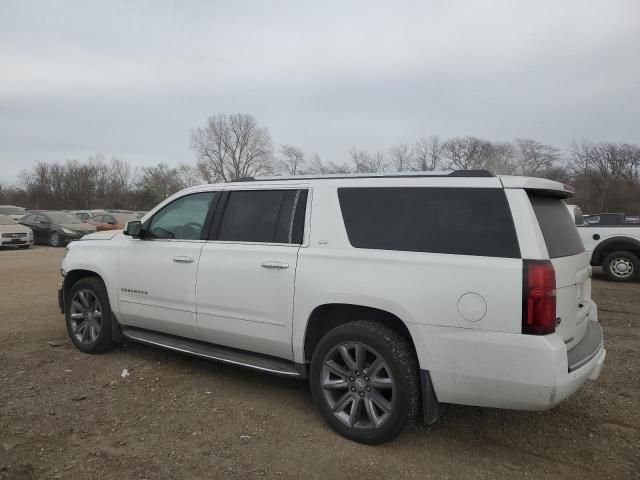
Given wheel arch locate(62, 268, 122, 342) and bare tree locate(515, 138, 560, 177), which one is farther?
bare tree locate(515, 138, 560, 177)

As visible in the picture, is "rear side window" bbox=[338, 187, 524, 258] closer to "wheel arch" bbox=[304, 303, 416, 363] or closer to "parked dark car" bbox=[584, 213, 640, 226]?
"wheel arch" bbox=[304, 303, 416, 363]

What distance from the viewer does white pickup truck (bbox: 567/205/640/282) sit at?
10625 mm

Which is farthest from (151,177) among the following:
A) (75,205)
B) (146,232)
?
(146,232)

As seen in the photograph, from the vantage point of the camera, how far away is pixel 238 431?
11.9ft

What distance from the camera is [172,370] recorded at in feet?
16.0

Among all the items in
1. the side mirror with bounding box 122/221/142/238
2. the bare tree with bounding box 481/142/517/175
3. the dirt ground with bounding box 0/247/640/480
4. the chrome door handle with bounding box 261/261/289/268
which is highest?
the bare tree with bounding box 481/142/517/175

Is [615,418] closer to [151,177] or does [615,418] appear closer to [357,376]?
[357,376]

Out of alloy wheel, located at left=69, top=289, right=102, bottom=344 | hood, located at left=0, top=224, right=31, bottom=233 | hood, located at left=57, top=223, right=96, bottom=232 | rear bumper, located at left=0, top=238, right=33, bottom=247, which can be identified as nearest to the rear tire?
alloy wheel, located at left=69, top=289, right=102, bottom=344

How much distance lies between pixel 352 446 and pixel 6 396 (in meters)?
2.95

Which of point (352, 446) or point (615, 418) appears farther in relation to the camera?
point (615, 418)

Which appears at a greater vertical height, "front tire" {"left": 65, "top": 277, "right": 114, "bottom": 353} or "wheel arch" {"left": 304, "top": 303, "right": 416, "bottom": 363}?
"wheel arch" {"left": 304, "top": 303, "right": 416, "bottom": 363}

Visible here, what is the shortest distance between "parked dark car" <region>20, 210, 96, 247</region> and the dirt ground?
56.5ft

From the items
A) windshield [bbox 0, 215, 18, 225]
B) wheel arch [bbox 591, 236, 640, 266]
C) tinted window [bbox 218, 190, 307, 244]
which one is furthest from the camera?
windshield [bbox 0, 215, 18, 225]

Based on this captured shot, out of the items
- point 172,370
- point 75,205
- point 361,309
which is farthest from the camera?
point 75,205
